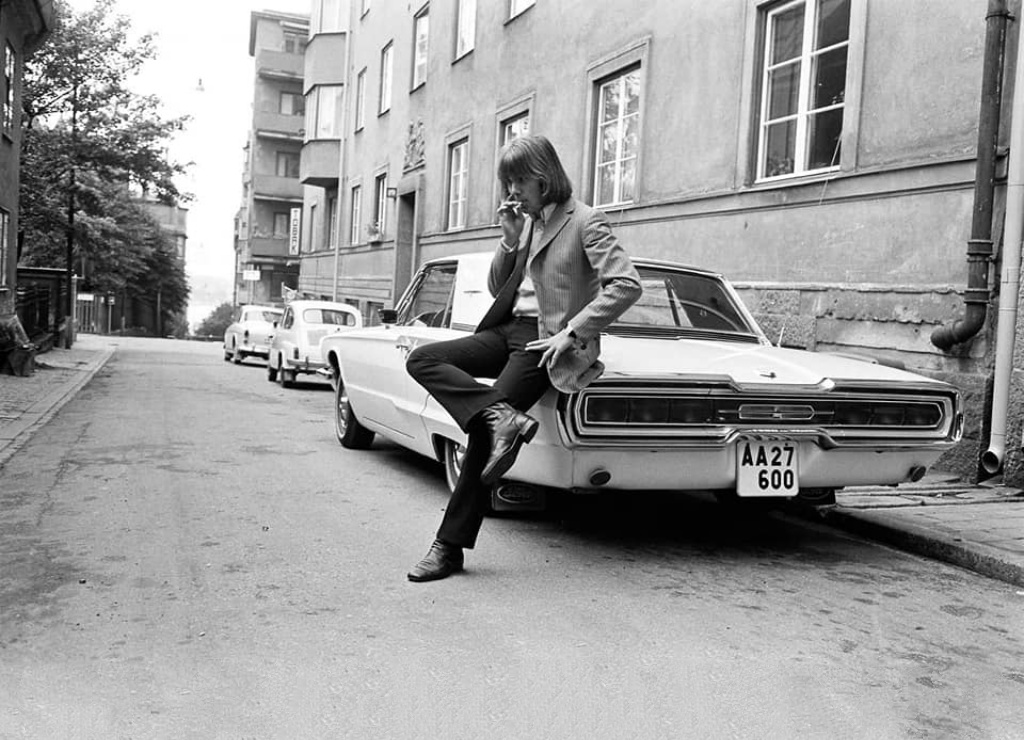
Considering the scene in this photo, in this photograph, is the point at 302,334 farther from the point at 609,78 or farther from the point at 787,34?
the point at 787,34

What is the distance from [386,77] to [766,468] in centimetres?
2307

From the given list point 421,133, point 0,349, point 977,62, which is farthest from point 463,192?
point 977,62

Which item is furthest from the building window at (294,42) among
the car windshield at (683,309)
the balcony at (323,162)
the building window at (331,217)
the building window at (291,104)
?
the car windshield at (683,309)

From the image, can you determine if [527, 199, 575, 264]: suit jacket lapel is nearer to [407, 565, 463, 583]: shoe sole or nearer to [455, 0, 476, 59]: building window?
[407, 565, 463, 583]: shoe sole

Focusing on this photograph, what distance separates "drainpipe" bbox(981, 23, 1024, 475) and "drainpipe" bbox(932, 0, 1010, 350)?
173 millimetres

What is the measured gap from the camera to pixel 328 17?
3195 cm

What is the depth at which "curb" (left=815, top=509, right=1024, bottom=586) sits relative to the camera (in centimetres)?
512

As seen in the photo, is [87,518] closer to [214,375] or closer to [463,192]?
[214,375]

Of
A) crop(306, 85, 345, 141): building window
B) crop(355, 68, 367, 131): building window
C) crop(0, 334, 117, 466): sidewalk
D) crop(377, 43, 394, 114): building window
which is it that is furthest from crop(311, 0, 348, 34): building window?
crop(0, 334, 117, 466): sidewalk

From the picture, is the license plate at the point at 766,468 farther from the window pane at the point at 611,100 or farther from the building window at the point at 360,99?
the building window at the point at 360,99

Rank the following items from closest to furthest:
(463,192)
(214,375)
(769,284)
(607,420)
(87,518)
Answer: (607,420)
(87,518)
(769,284)
(214,375)
(463,192)

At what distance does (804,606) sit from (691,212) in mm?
7591

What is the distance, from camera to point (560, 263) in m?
4.60

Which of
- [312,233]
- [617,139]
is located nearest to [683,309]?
[617,139]
